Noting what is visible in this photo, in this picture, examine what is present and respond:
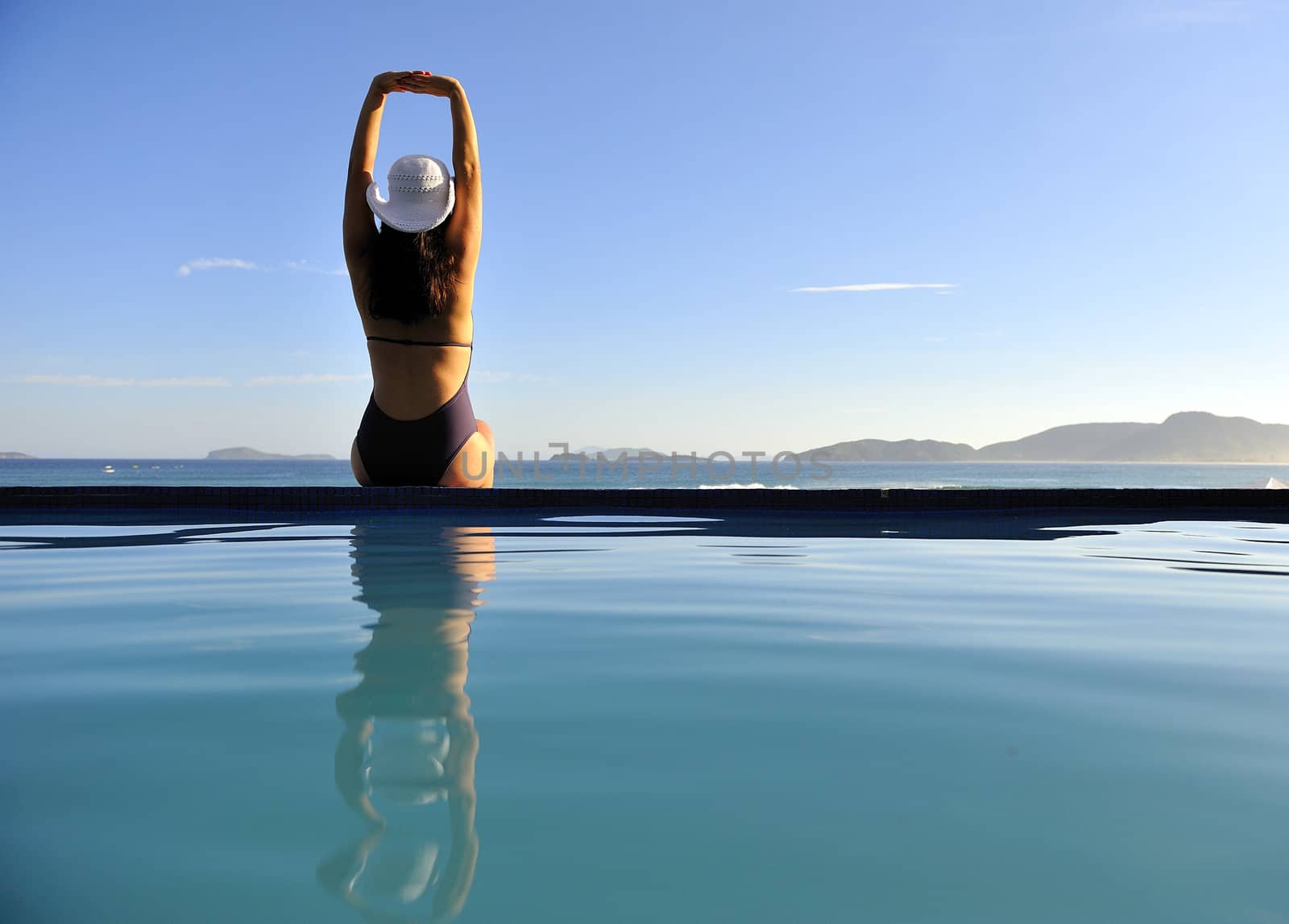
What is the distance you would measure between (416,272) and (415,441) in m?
1.77

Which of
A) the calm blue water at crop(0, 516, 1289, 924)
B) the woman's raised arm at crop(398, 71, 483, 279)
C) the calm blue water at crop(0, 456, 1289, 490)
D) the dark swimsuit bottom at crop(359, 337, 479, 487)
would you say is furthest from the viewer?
the calm blue water at crop(0, 456, 1289, 490)

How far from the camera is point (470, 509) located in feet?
32.4

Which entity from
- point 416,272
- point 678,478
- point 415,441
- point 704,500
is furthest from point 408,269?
point 678,478

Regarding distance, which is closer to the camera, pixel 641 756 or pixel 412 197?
pixel 641 756

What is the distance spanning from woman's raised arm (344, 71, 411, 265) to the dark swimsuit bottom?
4.57 ft

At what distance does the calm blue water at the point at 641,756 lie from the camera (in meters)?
1.34

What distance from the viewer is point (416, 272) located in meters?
9.31

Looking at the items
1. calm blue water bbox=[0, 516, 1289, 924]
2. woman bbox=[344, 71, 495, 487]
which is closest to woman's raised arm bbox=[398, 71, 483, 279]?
→ woman bbox=[344, 71, 495, 487]

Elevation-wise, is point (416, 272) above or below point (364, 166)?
below

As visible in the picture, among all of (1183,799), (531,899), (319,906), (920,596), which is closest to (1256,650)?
(920,596)

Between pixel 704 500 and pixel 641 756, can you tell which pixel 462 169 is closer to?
pixel 704 500

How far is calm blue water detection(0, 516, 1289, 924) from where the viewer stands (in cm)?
134

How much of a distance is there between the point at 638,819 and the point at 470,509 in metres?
8.51

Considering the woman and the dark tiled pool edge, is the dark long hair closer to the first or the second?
the woman
